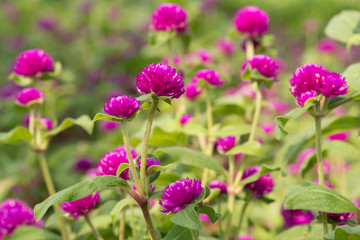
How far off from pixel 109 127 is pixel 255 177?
6.00 feet

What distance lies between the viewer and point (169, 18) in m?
1.94

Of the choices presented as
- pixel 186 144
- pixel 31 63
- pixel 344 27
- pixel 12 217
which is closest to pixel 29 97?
pixel 31 63

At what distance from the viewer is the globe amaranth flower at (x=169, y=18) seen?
1.94 metres

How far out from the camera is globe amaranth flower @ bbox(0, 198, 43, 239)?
172cm

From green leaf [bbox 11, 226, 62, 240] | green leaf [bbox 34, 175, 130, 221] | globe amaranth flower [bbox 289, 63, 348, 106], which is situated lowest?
green leaf [bbox 11, 226, 62, 240]

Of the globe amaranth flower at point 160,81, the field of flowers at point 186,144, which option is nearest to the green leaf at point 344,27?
the field of flowers at point 186,144

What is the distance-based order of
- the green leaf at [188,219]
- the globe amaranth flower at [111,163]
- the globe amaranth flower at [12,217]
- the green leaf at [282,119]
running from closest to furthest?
the green leaf at [188,219] → the green leaf at [282,119] → the globe amaranth flower at [111,163] → the globe amaranth flower at [12,217]

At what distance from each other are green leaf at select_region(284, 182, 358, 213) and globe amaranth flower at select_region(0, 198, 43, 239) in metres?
1.13

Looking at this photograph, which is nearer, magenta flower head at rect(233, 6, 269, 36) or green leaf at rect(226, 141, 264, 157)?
green leaf at rect(226, 141, 264, 157)

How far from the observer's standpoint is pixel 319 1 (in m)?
6.52

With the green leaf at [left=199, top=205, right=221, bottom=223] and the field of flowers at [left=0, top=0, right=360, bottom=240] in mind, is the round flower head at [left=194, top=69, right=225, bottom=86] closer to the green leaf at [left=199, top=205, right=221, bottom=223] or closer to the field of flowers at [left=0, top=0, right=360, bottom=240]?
the field of flowers at [left=0, top=0, right=360, bottom=240]

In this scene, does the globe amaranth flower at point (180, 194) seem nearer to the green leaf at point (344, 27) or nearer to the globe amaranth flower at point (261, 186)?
the globe amaranth flower at point (261, 186)

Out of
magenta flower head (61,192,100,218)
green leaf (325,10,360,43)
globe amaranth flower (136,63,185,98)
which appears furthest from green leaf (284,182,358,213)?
green leaf (325,10,360,43)

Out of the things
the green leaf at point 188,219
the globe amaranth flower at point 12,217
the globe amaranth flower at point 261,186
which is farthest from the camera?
the globe amaranth flower at point 12,217
